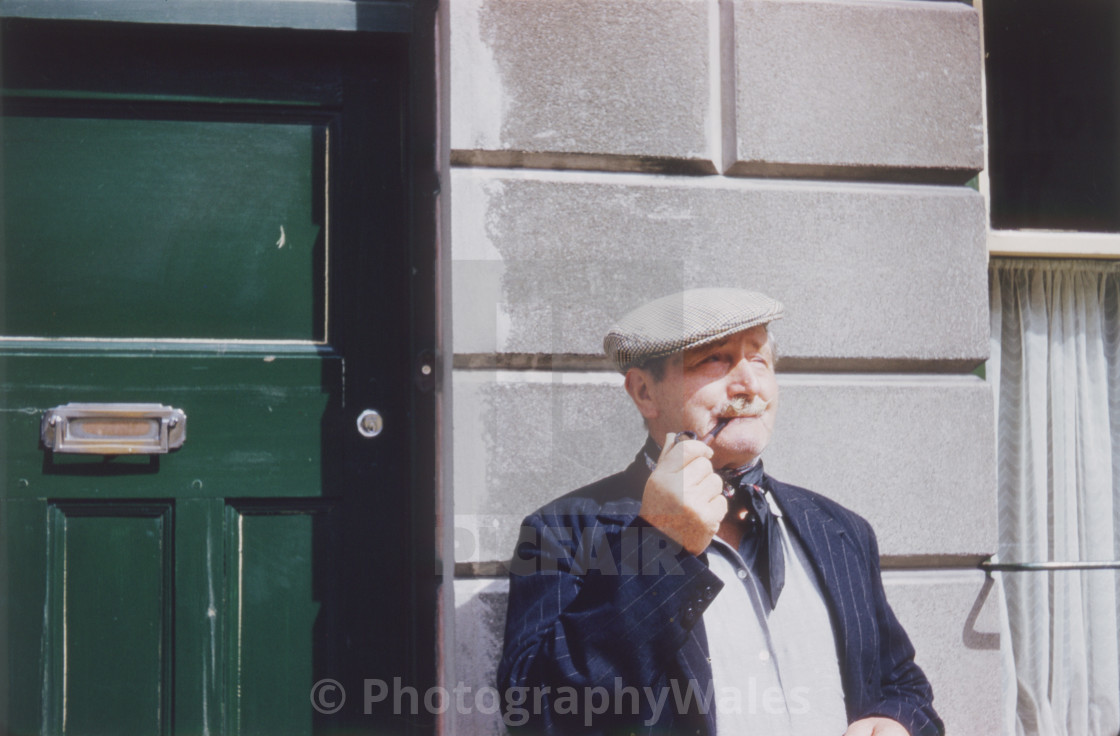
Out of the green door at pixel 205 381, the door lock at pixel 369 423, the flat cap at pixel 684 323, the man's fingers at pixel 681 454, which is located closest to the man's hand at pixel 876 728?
the man's fingers at pixel 681 454

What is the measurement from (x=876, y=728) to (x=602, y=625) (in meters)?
0.76

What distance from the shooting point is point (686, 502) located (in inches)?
70.2

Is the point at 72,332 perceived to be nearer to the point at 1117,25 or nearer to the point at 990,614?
the point at 990,614

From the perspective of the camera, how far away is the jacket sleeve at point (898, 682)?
84.4 inches

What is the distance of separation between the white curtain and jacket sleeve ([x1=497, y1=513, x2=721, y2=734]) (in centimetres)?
156

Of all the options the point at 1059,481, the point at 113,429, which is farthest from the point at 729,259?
the point at 113,429

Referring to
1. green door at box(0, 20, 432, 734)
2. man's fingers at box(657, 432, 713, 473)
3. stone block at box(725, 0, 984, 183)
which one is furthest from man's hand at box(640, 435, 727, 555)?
stone block at box(725, 0, 984, 183)

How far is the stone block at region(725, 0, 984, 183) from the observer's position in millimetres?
2674

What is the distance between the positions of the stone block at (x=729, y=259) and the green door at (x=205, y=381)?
1.18 feet

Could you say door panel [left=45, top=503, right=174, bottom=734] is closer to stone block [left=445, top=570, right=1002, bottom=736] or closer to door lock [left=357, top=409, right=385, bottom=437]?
door lock [left=357, top=409, right=385, bottom=437]

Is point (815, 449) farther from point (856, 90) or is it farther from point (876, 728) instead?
point (856, 90)

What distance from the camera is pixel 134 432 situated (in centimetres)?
258

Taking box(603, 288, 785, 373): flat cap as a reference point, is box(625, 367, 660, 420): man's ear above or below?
below

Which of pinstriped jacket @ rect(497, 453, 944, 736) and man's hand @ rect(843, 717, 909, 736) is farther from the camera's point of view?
man's hand @ rect(843, 717, 909, 736)
